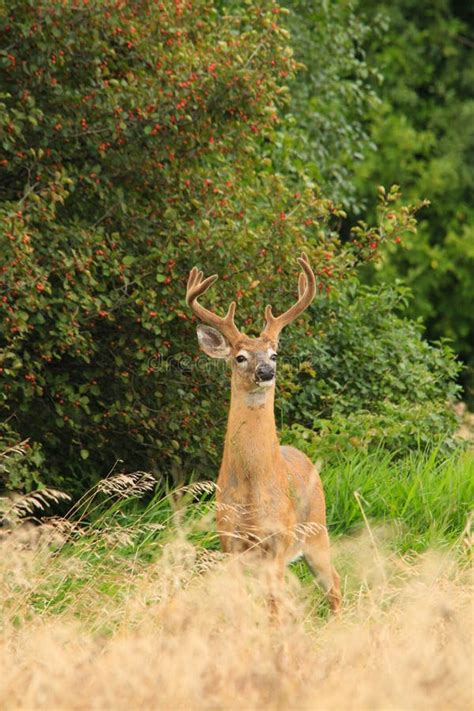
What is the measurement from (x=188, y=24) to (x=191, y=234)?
1.56 metres

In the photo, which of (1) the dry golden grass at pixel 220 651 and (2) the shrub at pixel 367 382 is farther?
(2) the shrub at pixel 367 382

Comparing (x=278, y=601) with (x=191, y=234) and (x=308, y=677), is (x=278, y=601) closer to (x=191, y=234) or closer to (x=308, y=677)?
(x=308, y=677)

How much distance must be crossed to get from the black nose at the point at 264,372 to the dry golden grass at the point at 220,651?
1.21 m

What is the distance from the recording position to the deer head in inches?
272

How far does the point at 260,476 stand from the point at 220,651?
252cm

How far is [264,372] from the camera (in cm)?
682

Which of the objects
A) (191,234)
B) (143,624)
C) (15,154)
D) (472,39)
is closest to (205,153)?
(191,234)

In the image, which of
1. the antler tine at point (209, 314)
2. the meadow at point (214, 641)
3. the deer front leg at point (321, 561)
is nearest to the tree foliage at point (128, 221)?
the antler tine at point (209, 314)

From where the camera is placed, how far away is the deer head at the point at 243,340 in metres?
6.91

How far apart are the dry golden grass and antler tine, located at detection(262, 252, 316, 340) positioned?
1.65 m

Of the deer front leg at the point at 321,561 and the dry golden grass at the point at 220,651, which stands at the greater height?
the dry golden grass at the point at 220,651

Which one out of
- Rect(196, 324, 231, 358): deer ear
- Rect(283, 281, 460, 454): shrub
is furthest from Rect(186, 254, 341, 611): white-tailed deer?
Rect(283, 281, 460, 454): shrub

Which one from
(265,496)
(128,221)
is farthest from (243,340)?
(128,221)

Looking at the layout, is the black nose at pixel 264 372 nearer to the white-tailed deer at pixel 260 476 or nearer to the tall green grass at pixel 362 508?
the white-tailed deer at pixel 260 476
